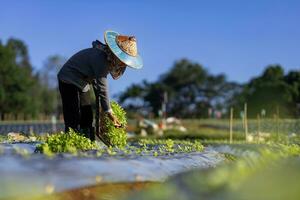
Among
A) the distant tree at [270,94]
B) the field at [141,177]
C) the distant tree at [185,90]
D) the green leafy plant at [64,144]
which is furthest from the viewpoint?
the distant tree at [185,90]

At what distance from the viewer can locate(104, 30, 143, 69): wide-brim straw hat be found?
6215 millimetres

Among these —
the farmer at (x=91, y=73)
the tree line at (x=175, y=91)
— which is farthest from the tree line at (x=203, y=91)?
the farmer at (x=91, y=73)

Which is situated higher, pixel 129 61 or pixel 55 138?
pixel 129 61

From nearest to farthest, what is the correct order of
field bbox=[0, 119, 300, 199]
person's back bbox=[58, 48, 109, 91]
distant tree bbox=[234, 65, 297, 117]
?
field bbox=[0, 119, 300, 199]
person's back bbox=[58, 48, 109, 91]
distant tree bbox=[234, 65, 297, 117]

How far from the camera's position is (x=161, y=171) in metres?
4.21

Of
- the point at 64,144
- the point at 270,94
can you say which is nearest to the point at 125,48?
the point at 64,144

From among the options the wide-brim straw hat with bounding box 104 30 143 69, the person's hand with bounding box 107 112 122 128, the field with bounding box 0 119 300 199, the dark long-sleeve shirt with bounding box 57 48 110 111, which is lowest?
the field with bounding box 0 119 300 199

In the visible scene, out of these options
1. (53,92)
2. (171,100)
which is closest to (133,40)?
(171,100)

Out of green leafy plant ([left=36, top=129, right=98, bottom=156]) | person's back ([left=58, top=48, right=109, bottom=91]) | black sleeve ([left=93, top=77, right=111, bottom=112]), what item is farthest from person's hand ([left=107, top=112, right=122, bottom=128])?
green leafy plant ([left=36, top=129, right=98, bottom=156])

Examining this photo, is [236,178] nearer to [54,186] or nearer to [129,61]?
[54,186]

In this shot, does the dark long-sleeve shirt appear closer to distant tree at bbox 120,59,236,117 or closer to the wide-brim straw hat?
the wide-brim straw hat

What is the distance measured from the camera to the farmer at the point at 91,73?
20.0ft

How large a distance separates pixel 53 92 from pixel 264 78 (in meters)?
25.7

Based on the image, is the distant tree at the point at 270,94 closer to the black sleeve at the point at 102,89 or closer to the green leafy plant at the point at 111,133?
the green leafy plant at the point at 111,133
